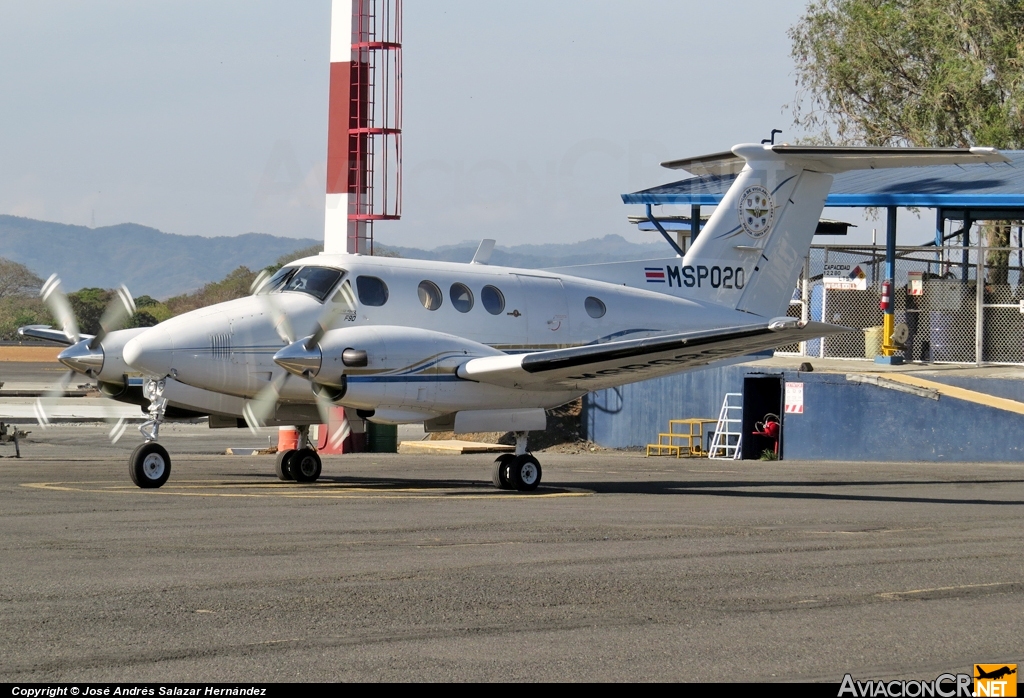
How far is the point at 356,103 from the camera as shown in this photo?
111 ft

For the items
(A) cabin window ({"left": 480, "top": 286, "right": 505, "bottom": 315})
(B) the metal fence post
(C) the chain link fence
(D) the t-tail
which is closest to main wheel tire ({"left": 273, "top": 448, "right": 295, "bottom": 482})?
(A) cabin window ({"left": 480, "top": 286, "right": 505, "bottom": 315})

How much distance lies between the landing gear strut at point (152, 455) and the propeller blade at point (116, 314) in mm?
1395

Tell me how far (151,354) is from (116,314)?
2.32m

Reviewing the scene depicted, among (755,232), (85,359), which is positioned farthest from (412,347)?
(755,232)

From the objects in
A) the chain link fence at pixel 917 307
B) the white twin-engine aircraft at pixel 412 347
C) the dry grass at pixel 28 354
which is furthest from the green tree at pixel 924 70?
the dry grass at pixel 28 354

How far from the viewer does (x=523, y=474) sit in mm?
16812

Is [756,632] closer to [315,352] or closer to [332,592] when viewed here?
[332,592]

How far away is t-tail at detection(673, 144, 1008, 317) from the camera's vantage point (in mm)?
21047

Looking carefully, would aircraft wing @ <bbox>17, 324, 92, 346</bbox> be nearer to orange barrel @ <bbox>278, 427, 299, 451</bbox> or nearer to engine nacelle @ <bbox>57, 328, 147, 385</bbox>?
engine nacelle @ <bbox>57, 328, 147, 385</bbox>

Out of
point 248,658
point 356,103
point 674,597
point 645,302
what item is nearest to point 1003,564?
point 674,597

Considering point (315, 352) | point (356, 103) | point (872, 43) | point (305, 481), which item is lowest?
point (305, 481)

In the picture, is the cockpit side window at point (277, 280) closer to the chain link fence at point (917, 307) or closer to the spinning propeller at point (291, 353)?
the spinning propeller at point (291, 353)

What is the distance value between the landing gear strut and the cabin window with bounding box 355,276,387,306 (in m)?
2.93

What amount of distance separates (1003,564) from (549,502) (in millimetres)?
6198
